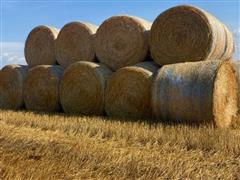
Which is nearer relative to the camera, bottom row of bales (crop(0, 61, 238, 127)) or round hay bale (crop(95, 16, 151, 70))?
bottom row of bales (crop(0, 61, 238, 127))

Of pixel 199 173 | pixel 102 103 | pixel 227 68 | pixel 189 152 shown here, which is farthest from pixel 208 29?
pixel 199 173

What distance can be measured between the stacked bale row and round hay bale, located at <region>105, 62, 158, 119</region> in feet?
0.06

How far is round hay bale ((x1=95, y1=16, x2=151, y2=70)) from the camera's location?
9180 mm

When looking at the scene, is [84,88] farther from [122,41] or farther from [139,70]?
[139,70]

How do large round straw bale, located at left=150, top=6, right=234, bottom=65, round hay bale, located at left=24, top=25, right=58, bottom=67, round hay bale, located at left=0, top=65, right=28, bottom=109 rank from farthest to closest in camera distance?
round hay bale, located at left=24, top=25, right=58, bottom=67 < round hay bale, located at left=0, top=65, right=28, bottom=109 < large round straw bale, located at left=150, top=6, right=234, bottom=65

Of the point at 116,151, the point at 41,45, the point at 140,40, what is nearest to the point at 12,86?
the point at 41,45

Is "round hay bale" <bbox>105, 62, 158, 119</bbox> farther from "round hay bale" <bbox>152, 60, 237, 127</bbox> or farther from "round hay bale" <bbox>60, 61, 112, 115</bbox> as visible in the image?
"round hay bale" <bbox>152, 60, 237, 127</bbox>

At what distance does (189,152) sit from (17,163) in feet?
6.32

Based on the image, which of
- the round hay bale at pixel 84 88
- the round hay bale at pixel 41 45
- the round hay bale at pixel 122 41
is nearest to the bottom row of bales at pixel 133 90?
the round hay bale at pixel 84 88

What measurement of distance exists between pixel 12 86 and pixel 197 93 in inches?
217

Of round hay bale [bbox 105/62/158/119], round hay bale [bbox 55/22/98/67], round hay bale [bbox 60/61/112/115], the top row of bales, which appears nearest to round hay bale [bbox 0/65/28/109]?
the top row of bales

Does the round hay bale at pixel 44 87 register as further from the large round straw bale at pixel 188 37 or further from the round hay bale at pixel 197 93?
the round hay bale at pixel 197 93

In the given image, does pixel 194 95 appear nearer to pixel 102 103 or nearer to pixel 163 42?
pixel 163 42

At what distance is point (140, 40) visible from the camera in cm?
914
